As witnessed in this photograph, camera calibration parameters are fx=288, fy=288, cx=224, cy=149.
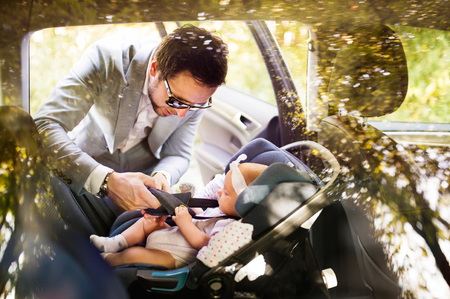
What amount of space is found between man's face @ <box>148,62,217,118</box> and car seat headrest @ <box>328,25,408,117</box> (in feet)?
1.55

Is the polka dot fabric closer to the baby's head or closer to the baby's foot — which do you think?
the baby's head

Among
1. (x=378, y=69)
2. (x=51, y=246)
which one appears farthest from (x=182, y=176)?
(x=378, y=69)

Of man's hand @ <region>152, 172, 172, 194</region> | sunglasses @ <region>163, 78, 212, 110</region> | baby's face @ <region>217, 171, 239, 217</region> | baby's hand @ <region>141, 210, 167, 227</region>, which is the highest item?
sunglasses @ <region>163, 78, 212, 110</region>

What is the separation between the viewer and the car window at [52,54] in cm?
97

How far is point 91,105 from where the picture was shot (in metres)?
1.01

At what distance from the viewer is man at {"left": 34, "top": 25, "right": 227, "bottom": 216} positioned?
98cm

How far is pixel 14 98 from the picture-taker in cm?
98

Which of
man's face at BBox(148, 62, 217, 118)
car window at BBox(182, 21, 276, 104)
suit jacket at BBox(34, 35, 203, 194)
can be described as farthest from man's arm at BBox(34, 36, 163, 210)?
car window at BBox(182, 21, 276, 104)

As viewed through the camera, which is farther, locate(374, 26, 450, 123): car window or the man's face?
locate(374, 26, 450, 123): car window

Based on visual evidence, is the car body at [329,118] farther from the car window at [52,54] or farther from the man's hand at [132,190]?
the man's hand at [132,190]

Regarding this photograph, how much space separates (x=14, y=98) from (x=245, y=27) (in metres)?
0.83

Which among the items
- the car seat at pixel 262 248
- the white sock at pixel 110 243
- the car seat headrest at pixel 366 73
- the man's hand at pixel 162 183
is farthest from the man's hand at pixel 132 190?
the car seat headrest at pixel 366 73

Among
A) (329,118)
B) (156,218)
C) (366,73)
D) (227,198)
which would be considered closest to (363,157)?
(329,118)

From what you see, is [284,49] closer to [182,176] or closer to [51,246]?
[182,176]
